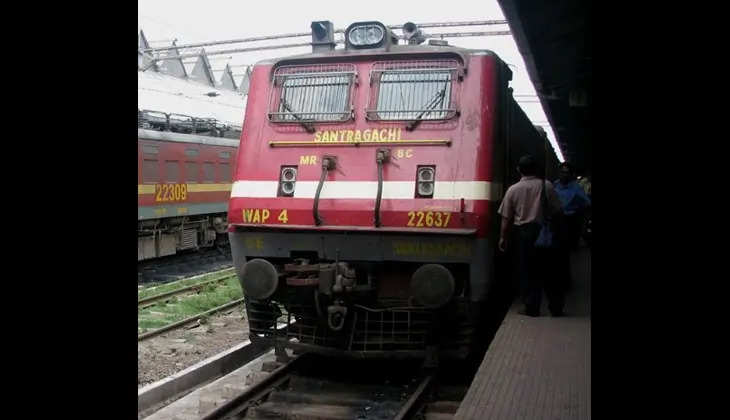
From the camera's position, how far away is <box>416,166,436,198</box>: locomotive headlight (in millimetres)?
5777

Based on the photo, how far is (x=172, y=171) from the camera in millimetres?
15797

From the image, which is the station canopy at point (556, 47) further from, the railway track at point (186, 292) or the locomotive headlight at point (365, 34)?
the railway track at point (186, 292)

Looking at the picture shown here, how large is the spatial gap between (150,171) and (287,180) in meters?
9.63

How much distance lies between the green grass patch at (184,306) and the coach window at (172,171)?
447 cm

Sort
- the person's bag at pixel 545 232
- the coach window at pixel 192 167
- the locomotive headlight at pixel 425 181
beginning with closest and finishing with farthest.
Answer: the person's bag at pixel 545 232, the locomotive headlight at pixel 425 181, the coach window at pixel 192 167

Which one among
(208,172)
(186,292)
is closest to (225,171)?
(208,172)

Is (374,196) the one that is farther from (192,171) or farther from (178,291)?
(192,171)

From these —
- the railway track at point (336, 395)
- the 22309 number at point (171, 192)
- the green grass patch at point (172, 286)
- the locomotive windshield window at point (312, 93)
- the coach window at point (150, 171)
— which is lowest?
the railway track at point (336, 395)

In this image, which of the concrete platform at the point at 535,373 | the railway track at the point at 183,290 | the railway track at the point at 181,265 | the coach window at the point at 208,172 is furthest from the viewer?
the coach window at the point at 208,172

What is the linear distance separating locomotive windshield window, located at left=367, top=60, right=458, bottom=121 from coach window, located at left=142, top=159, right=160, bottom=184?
31.8 ft

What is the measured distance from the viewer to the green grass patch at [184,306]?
30.3 ft

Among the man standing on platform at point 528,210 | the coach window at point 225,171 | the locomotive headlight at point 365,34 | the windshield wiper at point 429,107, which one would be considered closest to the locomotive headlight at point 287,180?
the windshield wiper at point 429,107

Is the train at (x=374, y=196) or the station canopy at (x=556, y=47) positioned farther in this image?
the station canopy at (x=556, y=47)
